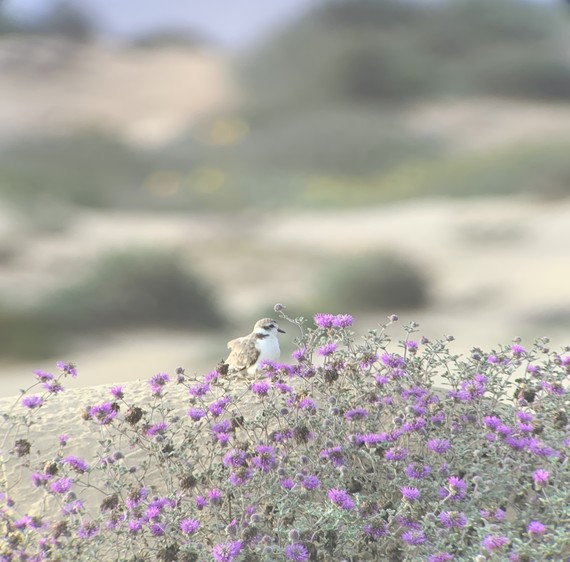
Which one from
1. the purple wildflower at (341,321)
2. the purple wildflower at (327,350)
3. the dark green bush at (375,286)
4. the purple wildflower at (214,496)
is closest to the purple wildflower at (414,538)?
the purple wildflower at (214,496)

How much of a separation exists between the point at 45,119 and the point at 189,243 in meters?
2.44

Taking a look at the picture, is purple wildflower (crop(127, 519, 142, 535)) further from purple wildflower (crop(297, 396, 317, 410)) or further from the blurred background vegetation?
the blurred background vegetation

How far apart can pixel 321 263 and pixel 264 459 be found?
10289mm

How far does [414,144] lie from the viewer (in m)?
15.6

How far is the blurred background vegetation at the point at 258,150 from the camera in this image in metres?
11.1

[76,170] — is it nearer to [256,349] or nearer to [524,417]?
[256,349]

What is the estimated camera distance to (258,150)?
14844 millimetres

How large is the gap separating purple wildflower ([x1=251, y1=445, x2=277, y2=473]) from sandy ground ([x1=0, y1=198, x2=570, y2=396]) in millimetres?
6202

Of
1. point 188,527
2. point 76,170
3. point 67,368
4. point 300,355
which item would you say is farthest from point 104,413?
point 76,170

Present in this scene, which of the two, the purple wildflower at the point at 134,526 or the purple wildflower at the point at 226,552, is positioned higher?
the purple wildflower at the point at 134,526

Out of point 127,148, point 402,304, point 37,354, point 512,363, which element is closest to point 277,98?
point 127,148

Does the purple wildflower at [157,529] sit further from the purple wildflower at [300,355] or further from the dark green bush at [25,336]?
the dark green bush at [25,336]

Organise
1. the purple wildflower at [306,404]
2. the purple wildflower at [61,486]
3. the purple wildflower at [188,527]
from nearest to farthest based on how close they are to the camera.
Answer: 1. the purple wildflower at [188,527]
2. the purple wildflower at [61,486]
3. the purple wildflower at [306,404]

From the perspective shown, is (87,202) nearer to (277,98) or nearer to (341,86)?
(277,98)
